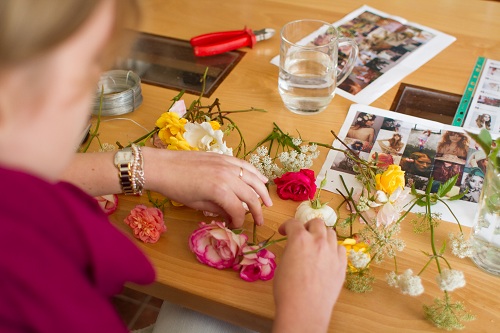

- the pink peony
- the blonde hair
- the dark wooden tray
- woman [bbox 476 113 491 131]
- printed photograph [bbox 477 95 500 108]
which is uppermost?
the blonde hair

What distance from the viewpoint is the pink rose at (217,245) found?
911 millimetres

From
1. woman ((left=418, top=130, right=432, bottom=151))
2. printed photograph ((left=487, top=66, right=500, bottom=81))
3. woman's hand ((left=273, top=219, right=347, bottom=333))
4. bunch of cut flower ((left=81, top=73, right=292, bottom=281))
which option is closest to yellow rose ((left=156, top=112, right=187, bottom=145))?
bunch of cut flower ((left=81, top=73, right=292, bottom=281))

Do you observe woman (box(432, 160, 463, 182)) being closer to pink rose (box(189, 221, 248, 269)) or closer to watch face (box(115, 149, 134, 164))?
pink rose (box(189, 221, 248, 269))

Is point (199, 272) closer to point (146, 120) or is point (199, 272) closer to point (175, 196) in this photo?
point (175, 196)

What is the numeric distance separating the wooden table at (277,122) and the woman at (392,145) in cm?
10

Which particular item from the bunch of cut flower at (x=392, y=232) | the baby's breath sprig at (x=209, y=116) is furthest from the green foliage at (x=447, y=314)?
the baby's breath sprig at (x=209, y=116)

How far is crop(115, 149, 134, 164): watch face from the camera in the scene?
102 centimetres

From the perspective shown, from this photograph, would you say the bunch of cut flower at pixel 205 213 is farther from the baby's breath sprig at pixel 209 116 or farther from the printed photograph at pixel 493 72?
the printed photograph at pixel 493 72

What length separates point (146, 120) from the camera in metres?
1.24

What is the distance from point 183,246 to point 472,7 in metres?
1.03

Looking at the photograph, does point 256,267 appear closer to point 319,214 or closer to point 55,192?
point 319,214

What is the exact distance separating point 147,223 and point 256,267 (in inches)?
7.8

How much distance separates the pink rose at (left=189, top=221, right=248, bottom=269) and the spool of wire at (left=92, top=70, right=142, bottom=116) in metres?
0.42

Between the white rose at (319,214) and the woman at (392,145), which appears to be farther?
the woman at (392,145)
